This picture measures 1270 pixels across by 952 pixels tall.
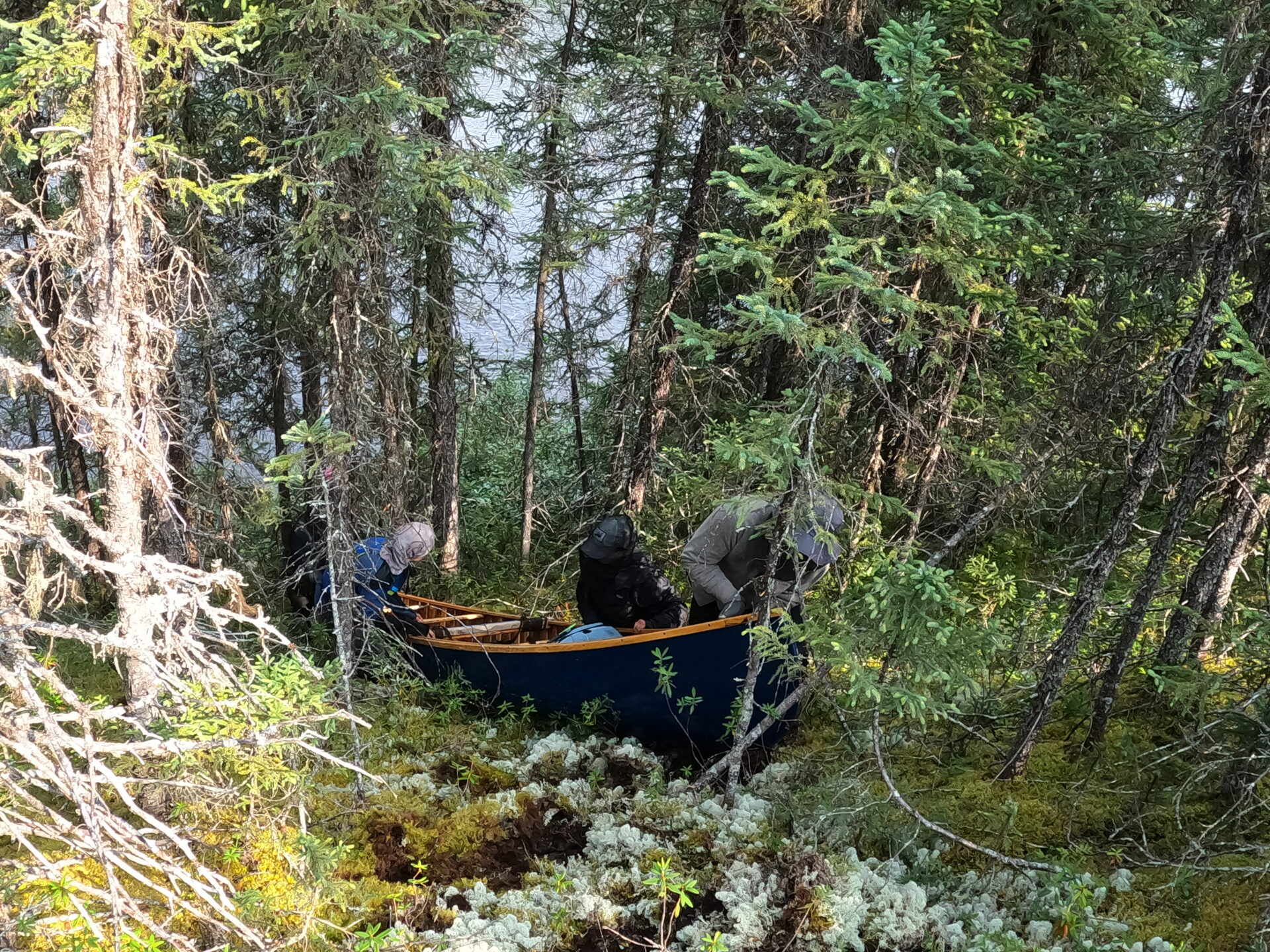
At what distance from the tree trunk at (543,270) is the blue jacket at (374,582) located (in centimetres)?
236

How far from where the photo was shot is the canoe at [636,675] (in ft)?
20.9

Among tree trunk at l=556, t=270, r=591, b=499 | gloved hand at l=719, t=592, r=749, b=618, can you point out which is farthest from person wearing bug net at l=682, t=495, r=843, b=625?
tree trunk at l=556, t=270, r=591, b=499

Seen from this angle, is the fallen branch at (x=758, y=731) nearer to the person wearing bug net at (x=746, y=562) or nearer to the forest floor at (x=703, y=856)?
the forest floor at (x=703, y=856)

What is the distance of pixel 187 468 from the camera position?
7695 millimetres

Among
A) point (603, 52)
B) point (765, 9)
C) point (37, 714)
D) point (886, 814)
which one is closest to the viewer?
point (37, 714)

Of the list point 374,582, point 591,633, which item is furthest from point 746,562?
point 374,582

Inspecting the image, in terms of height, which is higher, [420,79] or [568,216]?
[420,79]

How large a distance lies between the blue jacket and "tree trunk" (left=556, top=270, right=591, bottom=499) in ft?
9.26

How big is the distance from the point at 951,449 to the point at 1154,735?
2.78 m

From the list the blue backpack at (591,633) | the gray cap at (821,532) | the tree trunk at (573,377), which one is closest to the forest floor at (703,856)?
the blue backpack at (591,633)

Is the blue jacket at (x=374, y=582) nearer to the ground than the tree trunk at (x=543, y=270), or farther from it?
nearer to the ground

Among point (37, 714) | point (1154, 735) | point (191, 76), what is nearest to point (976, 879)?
point (1154, 735)

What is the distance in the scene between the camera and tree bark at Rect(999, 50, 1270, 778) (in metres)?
4.73

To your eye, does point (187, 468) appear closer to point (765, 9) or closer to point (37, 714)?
point (37, 714)
